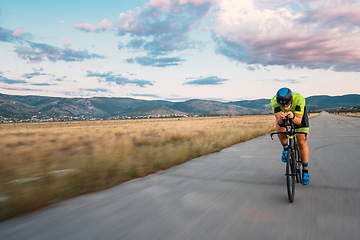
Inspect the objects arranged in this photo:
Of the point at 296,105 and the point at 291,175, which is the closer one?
the point at 291,175

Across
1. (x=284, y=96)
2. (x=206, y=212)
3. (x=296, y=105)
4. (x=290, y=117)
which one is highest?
(x=284, y=96)

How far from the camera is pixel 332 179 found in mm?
5906

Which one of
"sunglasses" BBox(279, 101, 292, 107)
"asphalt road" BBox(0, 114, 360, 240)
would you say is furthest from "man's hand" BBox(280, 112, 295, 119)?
"asphalt road" BBox(0, 114, 360, 240)

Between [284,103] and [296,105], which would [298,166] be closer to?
[296,105]

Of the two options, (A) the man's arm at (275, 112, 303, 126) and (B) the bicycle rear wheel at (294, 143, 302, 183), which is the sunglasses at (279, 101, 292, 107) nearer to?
(A) the man's arm at (275, 112, 303, 126)

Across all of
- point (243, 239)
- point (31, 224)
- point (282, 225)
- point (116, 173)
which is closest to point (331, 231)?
point (282, 225)

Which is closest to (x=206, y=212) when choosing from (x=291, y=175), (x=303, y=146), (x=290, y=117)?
(x=291, y=175)

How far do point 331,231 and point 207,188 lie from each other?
240 centimetres

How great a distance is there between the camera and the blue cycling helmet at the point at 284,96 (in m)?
4.54

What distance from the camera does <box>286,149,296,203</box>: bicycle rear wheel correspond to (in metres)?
4.25

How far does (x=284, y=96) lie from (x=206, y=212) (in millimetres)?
A: 2161

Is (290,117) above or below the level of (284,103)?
below

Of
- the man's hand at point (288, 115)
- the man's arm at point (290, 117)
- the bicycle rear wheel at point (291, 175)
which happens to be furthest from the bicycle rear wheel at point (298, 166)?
the man's hand at point (288, 115)

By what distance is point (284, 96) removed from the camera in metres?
4.53
